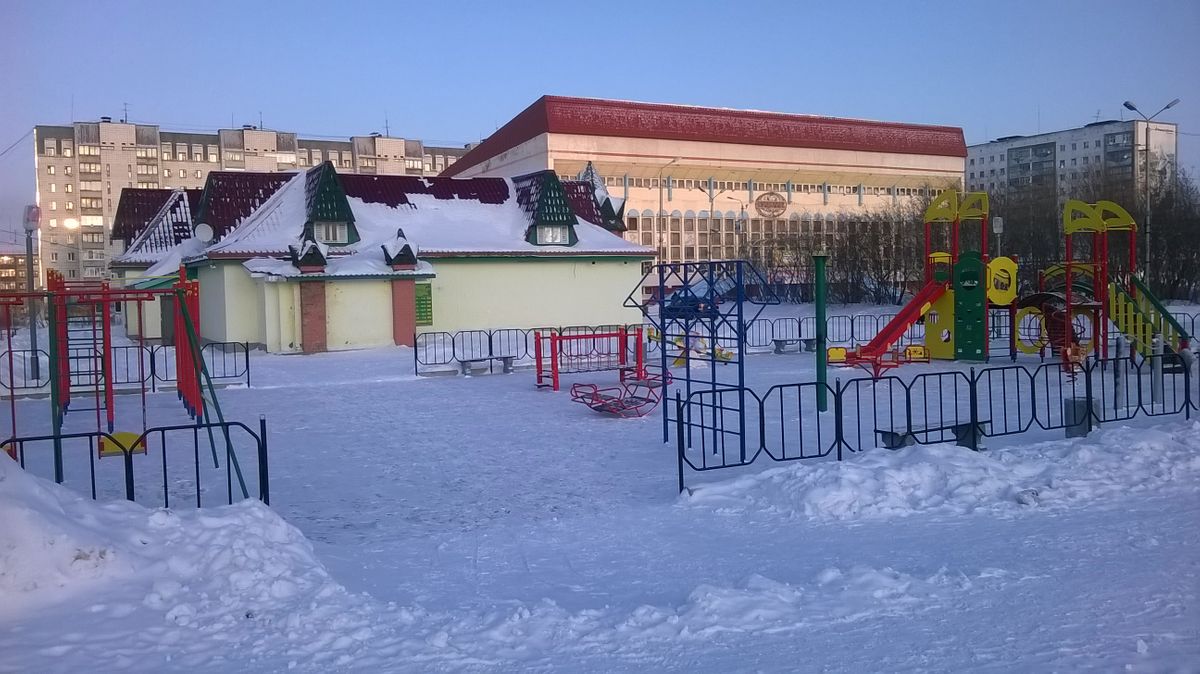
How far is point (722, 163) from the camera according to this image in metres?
74.0

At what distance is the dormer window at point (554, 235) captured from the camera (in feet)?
124

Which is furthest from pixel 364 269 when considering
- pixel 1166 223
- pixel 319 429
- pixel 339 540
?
pixel 1166 223

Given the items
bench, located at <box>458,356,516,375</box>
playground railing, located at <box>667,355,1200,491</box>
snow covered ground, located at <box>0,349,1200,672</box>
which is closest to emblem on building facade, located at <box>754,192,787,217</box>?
bench, located at <box>458,356,516,375</box>

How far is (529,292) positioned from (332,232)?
7.60m

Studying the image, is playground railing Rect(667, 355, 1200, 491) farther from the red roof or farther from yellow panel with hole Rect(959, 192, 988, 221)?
the red roof

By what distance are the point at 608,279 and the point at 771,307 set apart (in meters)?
15.2

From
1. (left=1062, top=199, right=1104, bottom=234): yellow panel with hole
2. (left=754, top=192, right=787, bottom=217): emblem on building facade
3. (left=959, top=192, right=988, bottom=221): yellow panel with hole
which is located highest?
(left=754, top=192, right=787, bottom=217): emblem on building facade

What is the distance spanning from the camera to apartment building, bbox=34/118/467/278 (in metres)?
103

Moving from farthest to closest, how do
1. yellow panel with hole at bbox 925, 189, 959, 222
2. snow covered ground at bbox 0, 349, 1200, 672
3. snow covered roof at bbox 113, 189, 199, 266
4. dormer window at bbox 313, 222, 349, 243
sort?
snow covered roof at bbox 113, 189, 199, 266 → dormer window at bbox 313, 222, 349, 243 → yellow panel with hole at bbox 925, 189, 959, 222 → snow covered ground at bbox 0, 349, 1200, 672

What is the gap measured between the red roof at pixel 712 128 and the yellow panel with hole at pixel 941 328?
45.8m

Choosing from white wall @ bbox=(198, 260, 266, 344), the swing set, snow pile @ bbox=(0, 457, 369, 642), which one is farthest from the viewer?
white wall @ bbox=(198, 260, 266, 344)

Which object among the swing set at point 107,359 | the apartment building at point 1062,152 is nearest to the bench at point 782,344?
the swing set at point 107,359

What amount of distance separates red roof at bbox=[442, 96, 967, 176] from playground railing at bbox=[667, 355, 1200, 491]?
5116 centimetres

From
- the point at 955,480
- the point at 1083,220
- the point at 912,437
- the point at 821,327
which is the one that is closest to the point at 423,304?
the point at 821,327
